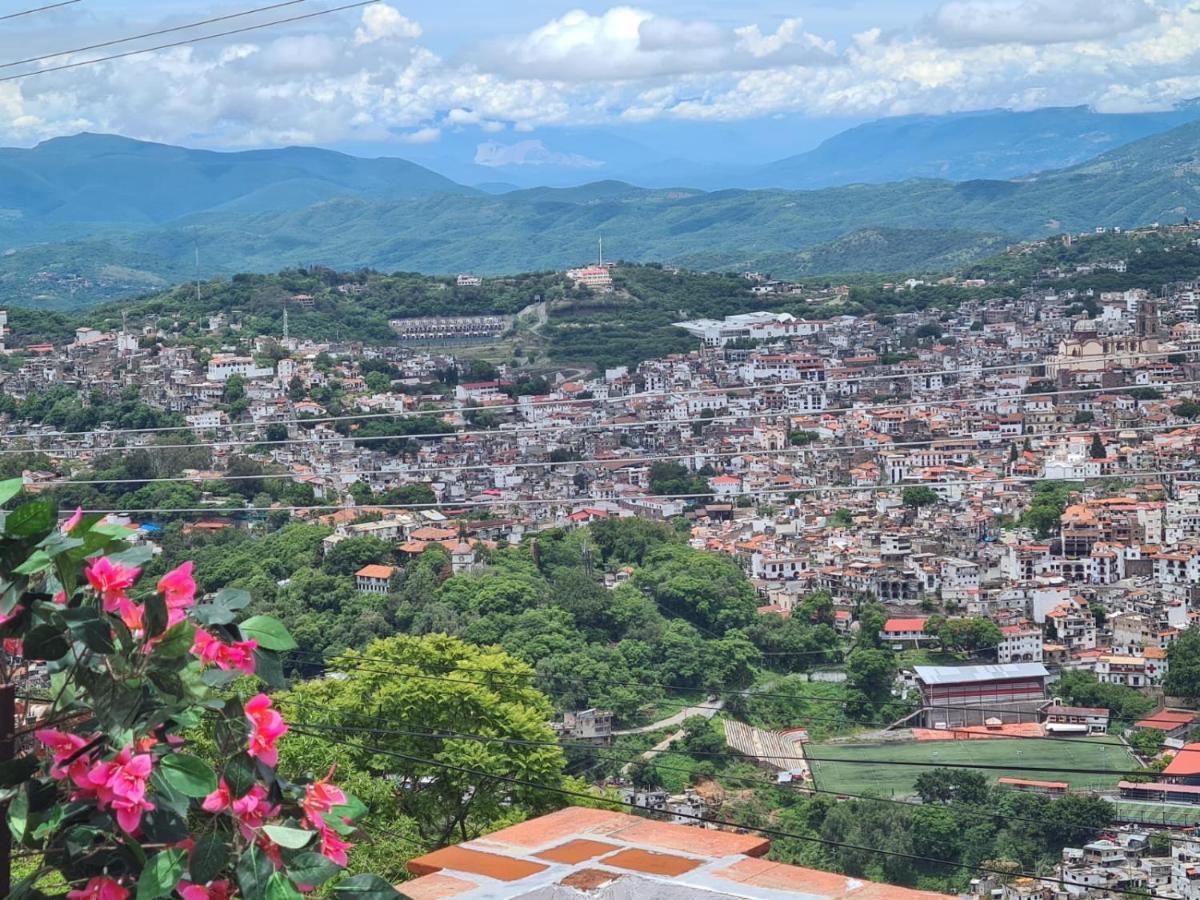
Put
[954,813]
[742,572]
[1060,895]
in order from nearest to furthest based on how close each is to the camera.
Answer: [1060,895]
[954,813]
[742,572]

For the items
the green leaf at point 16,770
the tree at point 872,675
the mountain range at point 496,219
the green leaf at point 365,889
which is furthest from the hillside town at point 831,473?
the mountain range at point 496,219

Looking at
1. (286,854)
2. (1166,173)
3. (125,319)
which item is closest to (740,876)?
(286,854)

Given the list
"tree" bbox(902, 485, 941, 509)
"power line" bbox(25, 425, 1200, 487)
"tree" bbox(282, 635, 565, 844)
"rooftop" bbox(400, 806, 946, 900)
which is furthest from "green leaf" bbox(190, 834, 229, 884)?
"tree" bbox(902, 485, 941, 509)

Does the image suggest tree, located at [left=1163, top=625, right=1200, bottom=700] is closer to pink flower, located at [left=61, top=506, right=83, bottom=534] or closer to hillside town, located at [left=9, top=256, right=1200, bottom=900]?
hillside town, located at [left=9, top=256, right=1200, bottom=900]

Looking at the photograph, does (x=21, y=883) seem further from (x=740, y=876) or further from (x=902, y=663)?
(x=902, y=663)

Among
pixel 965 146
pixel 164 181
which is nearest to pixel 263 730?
pixel 164 181

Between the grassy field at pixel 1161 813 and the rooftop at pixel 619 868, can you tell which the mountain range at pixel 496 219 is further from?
the rooftop at pixel 619 868

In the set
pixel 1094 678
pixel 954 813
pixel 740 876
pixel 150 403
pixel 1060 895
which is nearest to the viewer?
pixel 740 876

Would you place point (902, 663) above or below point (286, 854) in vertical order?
below
